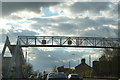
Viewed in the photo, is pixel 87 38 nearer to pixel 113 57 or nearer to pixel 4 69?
pixel 113 57

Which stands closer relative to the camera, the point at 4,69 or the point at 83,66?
the point at 4,69

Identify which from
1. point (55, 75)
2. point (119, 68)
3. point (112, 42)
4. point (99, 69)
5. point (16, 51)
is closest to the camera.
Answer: point (55, 75)

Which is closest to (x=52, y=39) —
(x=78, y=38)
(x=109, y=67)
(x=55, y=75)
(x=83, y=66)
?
(x=78, y=38)

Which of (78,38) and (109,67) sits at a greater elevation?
(78,38)

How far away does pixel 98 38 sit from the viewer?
2430 inches

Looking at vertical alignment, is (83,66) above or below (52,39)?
below

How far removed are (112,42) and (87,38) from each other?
5.99 metres

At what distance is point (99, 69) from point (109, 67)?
8.85 meters

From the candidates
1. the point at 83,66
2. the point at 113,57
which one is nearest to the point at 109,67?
the point at 113,57

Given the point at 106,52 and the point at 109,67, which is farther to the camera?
the point at 106,52

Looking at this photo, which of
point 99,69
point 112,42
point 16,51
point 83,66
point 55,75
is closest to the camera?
point 55,75

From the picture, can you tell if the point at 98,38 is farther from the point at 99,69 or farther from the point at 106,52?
the point at 99,69

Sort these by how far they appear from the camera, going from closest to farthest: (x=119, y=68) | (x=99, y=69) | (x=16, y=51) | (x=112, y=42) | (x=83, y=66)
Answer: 1. (x=119, y=68)
2. (x=112, y=42)
3. (x=16, y=51)
4. (x=99, y=69)
5. (x=83, y=66)

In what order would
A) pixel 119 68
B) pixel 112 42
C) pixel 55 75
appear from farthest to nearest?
pixel 112 42 → pixel 119 68 → pixel 55 75
